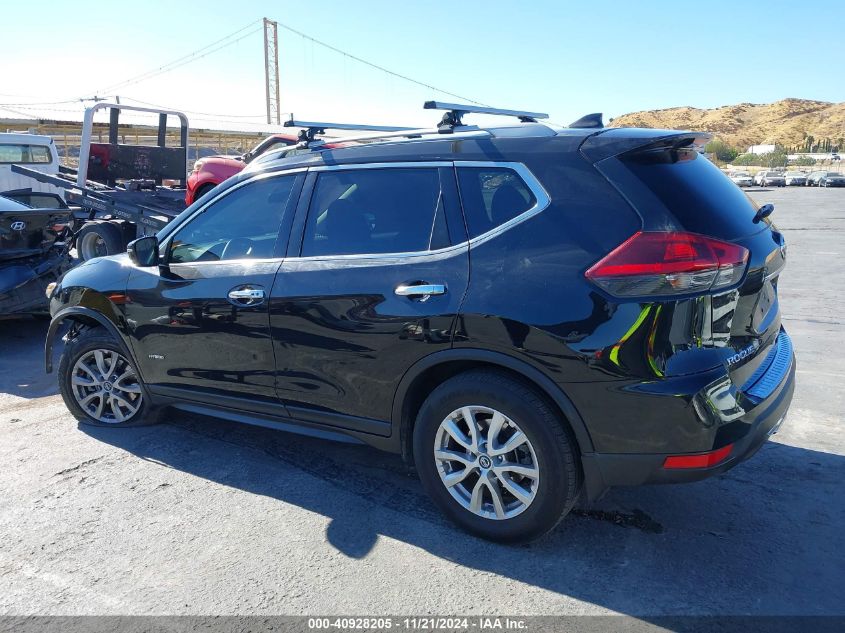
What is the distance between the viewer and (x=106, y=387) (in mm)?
4797

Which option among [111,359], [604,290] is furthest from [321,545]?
[111,359]

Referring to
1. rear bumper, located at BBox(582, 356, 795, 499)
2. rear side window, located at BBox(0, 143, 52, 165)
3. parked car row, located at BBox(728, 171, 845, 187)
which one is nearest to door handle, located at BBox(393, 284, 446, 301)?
rear bumper, located at BBox(582, 356, 795, 499)

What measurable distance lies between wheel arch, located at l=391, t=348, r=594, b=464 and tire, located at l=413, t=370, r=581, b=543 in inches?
2.2

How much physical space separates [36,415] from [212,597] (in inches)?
116

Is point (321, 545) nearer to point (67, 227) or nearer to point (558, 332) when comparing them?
point (558, 332)

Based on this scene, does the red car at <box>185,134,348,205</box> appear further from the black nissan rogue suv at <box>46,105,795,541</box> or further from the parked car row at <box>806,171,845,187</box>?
the parked car row at <box>806,171,845,187</box>

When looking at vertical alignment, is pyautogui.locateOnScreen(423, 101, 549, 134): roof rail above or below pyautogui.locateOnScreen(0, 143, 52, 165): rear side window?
above

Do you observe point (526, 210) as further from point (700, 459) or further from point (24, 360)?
point (24, 360)

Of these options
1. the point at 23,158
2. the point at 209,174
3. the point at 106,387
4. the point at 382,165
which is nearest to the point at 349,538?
the point at 382,165

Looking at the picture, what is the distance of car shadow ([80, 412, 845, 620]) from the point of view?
2912mm

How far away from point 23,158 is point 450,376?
15.8 m

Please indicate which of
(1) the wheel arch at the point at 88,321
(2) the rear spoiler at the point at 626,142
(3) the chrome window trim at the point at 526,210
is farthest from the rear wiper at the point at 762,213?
(1) the wheel arch at the point at 88,321

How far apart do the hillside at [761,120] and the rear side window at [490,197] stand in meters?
124

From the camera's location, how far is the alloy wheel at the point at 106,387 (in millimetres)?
4758
